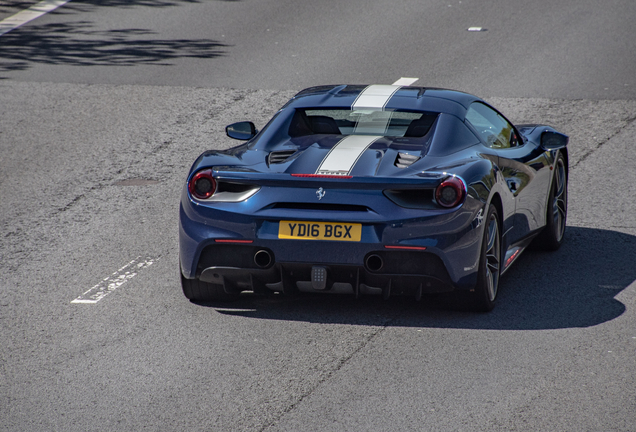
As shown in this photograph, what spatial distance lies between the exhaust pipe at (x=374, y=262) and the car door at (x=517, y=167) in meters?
1.25

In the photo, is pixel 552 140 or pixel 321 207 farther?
pixel 552 140

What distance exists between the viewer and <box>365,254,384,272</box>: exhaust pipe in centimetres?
549

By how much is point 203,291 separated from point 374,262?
1.28 metres

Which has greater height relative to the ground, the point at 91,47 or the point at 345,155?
the point at 345,155

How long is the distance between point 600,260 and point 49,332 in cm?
407

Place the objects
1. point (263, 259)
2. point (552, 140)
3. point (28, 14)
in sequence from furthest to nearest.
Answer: point (28, 14) < point (552, 140) < point (263, 259)

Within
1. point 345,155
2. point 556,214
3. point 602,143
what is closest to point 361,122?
point 345,155

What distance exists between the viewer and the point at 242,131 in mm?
6910

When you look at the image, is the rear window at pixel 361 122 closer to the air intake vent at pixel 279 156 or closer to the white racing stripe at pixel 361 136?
the white racing stripe at pixel 361 136

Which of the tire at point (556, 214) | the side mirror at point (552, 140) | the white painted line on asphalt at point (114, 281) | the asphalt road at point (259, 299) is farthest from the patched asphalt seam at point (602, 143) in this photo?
the white painted line on asphalt at point (114, 281)

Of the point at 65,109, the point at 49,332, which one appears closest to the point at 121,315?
the point at 49,332

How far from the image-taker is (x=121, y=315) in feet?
19.8

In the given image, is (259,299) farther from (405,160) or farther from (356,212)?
(405,160)

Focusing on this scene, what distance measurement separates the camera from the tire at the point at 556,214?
733cm
